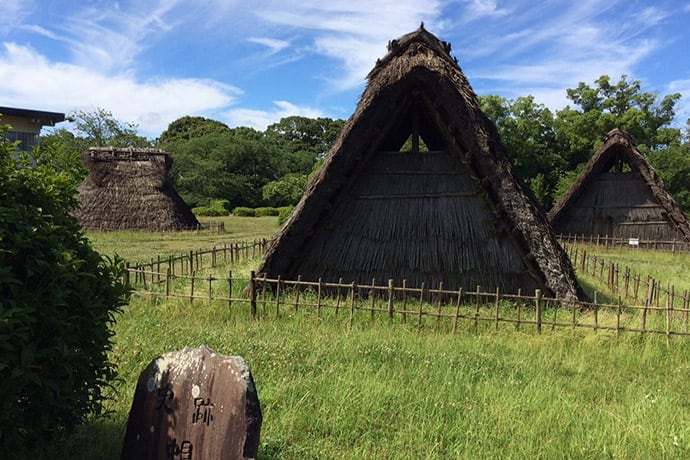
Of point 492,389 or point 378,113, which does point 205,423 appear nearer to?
point 492,389

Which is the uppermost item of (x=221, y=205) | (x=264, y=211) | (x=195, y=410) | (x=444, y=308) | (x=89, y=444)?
(x=221, y=205)

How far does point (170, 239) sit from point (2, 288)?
20.7 meters

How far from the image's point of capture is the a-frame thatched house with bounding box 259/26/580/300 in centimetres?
779

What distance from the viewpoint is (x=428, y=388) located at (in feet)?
15.2

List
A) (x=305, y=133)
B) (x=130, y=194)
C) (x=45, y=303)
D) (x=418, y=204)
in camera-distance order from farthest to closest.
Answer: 1. (x=305, y=133)
2. (x=130, y=194)
3. (x=418, y=204)
4. (x=45, y=303)

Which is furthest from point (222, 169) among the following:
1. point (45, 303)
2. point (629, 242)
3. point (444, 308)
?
point (45, 303)

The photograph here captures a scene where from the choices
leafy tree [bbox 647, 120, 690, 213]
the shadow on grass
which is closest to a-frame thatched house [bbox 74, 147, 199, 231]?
the shadow on grass

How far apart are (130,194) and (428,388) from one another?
25286 mm

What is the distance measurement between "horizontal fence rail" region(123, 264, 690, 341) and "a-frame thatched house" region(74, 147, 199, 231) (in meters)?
18.3

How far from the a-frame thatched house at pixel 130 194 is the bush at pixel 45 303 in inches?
917

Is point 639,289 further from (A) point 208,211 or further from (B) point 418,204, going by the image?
(A) point 208,211

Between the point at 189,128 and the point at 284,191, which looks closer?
the point at 284,191

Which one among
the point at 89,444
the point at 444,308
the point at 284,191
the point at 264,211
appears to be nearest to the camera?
the point at 89,444

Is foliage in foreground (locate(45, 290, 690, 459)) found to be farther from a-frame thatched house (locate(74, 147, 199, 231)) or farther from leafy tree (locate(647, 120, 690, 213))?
leafy tree (locate(647, 120, 690, 213))
